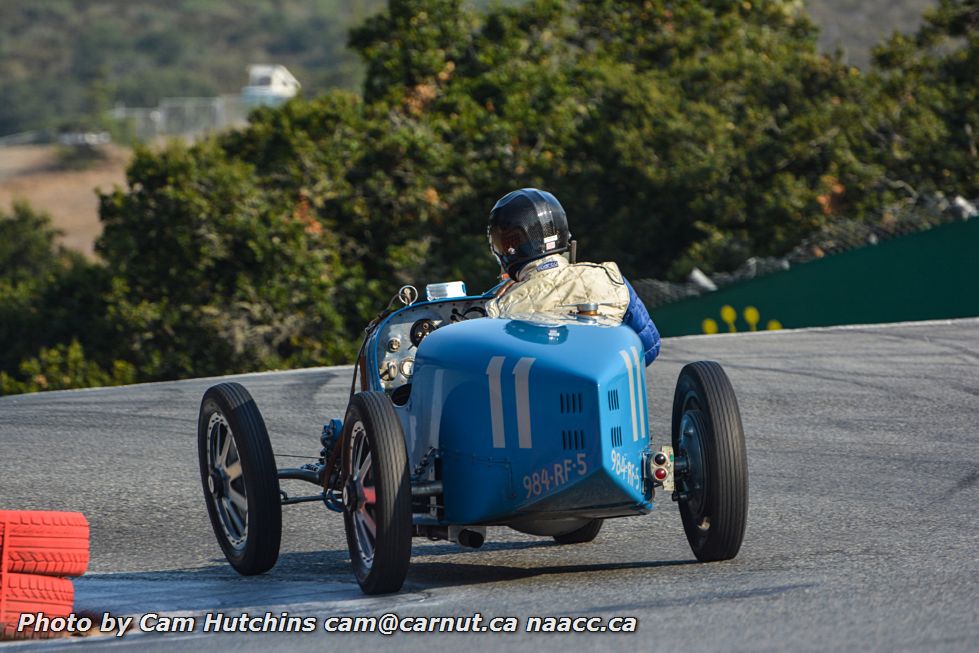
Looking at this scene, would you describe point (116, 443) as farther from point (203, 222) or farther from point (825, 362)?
point (203, 222)

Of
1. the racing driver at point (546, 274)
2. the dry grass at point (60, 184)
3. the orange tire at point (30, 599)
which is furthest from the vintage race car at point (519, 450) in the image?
the dry grass at point (60, 184)

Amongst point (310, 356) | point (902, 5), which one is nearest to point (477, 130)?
point (310, 356)

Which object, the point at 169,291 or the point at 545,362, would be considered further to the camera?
the point at 169,291

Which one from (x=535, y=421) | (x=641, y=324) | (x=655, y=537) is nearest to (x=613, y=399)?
(x=535, y=421)

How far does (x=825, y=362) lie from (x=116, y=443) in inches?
274

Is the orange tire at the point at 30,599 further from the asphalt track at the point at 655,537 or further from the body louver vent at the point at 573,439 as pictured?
the body louver vent at the point at 573,439

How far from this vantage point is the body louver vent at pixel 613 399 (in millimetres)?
6082

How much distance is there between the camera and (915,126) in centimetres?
3006

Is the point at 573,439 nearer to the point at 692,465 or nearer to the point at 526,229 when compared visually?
the point at 692,465

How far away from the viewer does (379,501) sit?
6.27 m

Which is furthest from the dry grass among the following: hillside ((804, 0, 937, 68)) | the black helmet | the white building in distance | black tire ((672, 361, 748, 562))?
black tire ((672, 361, 748, 562))

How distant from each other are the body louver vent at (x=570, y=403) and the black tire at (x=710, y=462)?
732 mm

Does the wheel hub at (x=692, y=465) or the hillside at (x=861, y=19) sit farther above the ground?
the hillside at (x=861, y=19)

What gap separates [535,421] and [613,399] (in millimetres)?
318
